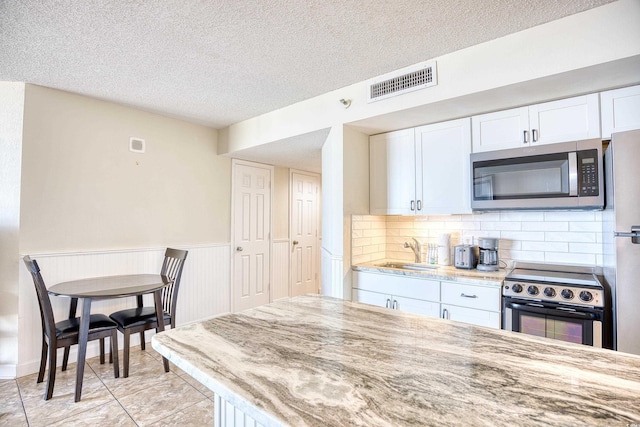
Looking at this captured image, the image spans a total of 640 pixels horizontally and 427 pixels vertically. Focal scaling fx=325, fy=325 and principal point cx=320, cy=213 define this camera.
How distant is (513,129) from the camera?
248 centimetres

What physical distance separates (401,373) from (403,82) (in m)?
2.24

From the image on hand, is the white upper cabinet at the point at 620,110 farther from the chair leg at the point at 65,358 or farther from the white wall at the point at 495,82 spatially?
the chair leg at the point at 65,358

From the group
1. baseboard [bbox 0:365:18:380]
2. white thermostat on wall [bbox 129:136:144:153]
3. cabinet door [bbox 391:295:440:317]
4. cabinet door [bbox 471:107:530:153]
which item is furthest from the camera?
white thermostat on wall [bbox 129:136:144:153]

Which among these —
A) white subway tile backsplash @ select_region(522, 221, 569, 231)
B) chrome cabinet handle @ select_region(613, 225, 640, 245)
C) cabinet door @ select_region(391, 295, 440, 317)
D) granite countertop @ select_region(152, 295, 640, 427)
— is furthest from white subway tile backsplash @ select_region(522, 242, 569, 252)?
granite countertop @ select_region(152, 295, 640, 427)

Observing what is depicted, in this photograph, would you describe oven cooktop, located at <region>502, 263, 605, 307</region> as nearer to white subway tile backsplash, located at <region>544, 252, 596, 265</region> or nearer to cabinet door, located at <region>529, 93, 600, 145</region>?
white subway tile backsplash, located at <region>544, 252, 596, 265</region>

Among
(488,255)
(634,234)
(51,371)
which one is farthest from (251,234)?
(634,234)

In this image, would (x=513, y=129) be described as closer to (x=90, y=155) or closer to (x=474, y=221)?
(x=474, y=221)

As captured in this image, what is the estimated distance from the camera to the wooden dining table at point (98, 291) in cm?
241

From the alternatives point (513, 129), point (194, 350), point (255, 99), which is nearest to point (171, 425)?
point (194, 350)

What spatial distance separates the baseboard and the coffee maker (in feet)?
13.0

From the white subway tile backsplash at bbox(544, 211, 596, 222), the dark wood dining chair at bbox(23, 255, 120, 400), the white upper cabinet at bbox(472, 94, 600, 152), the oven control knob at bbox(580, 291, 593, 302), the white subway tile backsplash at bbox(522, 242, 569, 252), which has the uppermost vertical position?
the white upper cabinet at bbox(472, 94, 600, 152)

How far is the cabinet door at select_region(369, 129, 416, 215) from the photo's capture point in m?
3.02

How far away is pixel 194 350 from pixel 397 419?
0.63 m

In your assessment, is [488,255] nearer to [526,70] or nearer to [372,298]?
[372,298]
